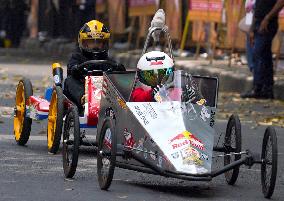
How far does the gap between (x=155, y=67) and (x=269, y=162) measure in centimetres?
136

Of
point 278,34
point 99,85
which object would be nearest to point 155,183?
point 99,85

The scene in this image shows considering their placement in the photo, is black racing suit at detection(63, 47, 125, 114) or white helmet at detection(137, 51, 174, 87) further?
black racing suit at detection(63, 47, 125, 114)

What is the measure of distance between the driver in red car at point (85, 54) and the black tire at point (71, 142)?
1.34 m

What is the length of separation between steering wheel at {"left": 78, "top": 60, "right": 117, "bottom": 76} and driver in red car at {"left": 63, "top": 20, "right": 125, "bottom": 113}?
3cm

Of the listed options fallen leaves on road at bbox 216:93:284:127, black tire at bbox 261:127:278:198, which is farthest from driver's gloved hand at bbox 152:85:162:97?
fallen leaves on road at bbox 216:93:284:127

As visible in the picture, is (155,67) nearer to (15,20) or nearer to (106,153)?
(106,153)

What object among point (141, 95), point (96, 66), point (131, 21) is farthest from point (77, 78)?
point (131, 21)

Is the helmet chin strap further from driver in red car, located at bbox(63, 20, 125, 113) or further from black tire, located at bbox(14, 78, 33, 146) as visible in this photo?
black tire, located at bbox(14, 78, 33, 146)

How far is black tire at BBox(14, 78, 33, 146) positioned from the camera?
13.1 metres

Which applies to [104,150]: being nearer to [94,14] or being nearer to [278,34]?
[278,34]

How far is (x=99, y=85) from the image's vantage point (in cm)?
1249

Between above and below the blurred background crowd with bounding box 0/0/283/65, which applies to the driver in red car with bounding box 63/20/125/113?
above

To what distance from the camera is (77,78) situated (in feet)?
42.2

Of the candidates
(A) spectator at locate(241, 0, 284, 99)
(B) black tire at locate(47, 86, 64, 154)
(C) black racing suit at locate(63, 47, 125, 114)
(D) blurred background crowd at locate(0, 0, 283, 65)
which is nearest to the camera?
(B) black tire at locate(47, 86, 64, 154)
